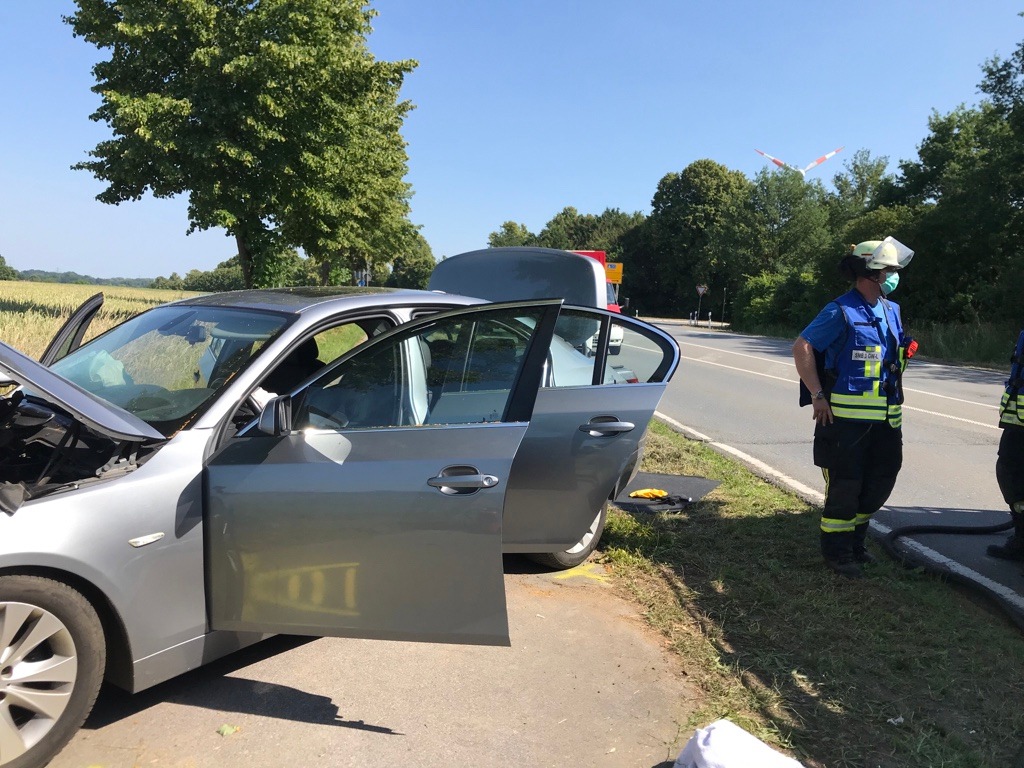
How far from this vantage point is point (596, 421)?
3.95 metres

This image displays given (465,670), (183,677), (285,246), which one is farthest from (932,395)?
(285,246)

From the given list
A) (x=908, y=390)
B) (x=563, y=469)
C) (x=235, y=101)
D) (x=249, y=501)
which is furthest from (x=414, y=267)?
(x=249, y=501)

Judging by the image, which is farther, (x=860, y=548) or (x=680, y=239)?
(x=680, y=239)

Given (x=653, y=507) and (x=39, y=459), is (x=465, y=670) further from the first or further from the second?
(x=653, y=507)

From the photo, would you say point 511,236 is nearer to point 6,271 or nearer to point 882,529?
point 6,271

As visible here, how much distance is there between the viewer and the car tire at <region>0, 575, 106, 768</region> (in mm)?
2381

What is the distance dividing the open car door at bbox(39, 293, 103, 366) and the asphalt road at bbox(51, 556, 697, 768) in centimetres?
182

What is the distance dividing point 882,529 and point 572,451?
9.50 ft

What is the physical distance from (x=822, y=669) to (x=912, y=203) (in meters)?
34.6

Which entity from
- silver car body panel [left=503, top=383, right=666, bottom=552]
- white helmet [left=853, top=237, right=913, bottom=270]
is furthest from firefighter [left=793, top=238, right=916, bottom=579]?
silver car body panel [left=503, top=383, right=666, bottom=552]

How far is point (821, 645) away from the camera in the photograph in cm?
364

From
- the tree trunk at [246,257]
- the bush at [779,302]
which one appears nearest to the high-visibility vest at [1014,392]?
the tree trunk at [246,257]

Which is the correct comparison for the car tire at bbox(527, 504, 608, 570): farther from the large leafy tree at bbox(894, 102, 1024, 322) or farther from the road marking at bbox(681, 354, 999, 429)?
the large leafy tree at bbox(894, 102, 1024, 322)

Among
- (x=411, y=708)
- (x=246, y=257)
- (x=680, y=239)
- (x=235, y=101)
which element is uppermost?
(x=680, y=239)
